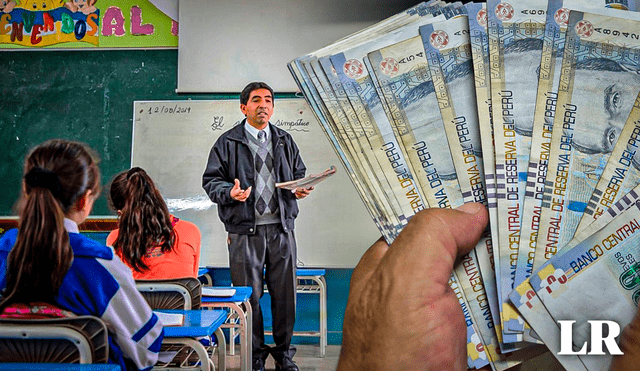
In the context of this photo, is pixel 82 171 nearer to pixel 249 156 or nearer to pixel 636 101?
pixel 636 101

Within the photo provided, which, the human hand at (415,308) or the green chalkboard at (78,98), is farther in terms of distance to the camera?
the green chalkboard at (78,98)

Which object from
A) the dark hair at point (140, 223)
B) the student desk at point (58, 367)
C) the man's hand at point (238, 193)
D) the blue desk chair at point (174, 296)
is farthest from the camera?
the man's hand at point (238, 193)

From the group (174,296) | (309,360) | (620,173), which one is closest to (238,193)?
(174,296)

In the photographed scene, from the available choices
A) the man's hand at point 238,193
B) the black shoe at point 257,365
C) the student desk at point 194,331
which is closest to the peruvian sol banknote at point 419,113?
the student desk at point 194,331

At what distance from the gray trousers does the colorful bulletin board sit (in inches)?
85.2

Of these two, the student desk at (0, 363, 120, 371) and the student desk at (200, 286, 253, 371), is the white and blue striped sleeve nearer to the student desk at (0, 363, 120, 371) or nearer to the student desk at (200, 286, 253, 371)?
the student desk at (0, 363, 120, 371)

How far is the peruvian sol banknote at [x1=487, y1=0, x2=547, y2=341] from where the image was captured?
1.73 feet

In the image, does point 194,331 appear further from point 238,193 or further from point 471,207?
point 238,193

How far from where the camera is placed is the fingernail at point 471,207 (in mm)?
521

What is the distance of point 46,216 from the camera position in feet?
5.28

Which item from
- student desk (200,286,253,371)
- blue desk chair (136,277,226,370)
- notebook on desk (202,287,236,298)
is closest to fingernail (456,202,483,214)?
blue desk chair (136,277,226,370)

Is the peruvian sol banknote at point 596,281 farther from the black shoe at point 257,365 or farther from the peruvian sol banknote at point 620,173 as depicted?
the black shoe at point 257,365

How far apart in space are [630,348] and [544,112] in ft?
0.74

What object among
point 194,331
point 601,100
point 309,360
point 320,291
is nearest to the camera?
point 601,100
